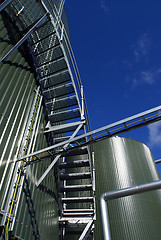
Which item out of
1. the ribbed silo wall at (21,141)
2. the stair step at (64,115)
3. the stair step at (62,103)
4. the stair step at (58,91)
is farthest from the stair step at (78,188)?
the stair step at (58,91)

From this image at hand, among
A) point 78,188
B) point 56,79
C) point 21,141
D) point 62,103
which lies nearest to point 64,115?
point 62,103

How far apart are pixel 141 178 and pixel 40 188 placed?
57.4 ft

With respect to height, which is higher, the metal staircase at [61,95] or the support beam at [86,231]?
the metal staircase at [61,95]

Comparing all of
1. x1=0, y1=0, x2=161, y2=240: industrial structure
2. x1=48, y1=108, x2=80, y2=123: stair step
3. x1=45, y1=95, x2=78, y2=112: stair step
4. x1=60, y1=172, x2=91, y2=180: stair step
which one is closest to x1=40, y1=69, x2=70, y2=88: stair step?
x1=0, y1=0, x2=161, y2=240: industrial structure

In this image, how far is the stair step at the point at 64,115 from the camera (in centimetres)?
1446

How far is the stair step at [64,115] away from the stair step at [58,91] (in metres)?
1.52

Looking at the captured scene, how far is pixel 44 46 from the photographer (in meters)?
15.0

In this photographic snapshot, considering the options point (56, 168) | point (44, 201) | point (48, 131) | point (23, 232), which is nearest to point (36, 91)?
point (48, 131)

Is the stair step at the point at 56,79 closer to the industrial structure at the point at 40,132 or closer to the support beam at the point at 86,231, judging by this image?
the industrial structure at the point at 40,132

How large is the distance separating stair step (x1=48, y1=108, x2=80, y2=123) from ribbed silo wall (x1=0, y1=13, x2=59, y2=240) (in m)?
1.22

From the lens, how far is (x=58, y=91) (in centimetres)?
1497

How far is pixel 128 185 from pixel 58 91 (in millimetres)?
16223

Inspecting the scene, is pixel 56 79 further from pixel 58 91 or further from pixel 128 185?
pixel 128 185

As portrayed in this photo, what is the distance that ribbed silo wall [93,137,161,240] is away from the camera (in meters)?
20.3
